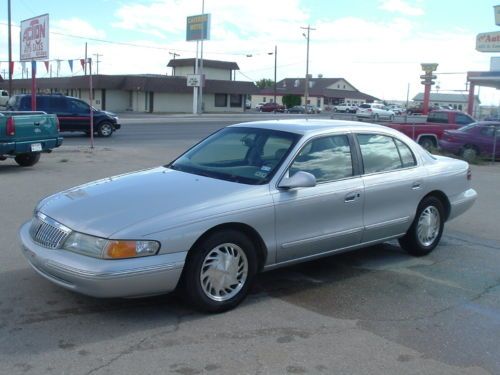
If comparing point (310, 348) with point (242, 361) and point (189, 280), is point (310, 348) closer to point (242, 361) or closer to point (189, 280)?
point (242, 361)

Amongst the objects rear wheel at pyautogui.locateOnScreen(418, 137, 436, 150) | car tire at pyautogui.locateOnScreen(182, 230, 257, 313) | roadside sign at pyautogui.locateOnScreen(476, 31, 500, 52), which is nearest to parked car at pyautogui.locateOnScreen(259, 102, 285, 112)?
roadside sign at pyautogui.locateOnScreen(476, 31, 500, 52)

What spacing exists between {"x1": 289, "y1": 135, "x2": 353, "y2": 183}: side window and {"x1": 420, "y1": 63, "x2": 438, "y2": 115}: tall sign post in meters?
56.4

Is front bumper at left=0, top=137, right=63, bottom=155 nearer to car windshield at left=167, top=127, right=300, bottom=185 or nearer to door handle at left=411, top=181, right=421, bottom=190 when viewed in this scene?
car windshield at left=167, top=127, right=300, bottom=185

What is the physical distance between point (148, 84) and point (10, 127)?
169 feet

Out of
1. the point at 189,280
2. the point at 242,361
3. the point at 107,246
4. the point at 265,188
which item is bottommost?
the point at 242,361

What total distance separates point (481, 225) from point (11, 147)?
9.68 meters

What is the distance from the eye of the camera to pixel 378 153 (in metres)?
6.22

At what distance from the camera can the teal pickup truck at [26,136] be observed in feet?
42.0

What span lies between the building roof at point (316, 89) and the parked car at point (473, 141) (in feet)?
274

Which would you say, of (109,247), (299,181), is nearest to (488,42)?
(299,181)

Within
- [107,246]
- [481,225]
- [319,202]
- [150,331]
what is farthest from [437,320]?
[481,225]

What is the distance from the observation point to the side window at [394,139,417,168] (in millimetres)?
6483

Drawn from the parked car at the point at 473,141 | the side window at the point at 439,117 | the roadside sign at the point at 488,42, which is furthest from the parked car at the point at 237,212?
the roadside sign at the point at 488,42

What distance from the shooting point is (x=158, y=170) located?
19.1ft
